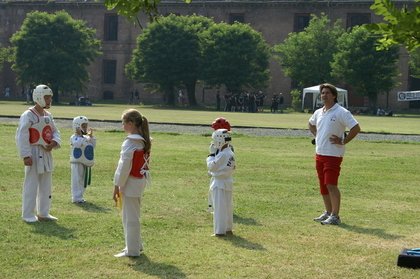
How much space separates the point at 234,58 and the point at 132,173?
59312 mm

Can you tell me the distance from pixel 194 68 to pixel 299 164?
50436 mm

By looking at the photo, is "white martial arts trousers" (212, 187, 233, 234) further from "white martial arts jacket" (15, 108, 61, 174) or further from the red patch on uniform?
the red patch on uniform

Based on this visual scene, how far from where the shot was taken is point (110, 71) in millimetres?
84500

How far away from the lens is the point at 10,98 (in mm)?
84000

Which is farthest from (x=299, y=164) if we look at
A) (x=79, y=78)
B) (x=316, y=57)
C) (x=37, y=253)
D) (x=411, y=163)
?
(x=79, y=78)

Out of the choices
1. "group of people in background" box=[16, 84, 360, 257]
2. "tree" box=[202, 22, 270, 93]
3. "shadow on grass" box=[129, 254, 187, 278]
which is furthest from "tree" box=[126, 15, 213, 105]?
"shadow on grass" box=[129, 254, 187, 278]

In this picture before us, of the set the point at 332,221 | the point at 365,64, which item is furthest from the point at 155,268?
the point at 365,64

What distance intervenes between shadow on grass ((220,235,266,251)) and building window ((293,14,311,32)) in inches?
2685

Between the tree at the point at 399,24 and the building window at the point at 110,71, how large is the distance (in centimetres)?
7768

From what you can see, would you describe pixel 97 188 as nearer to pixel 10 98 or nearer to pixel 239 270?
pixel 239 270

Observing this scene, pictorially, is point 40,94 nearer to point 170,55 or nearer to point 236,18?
point 170,55

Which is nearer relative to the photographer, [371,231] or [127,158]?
[127,158]

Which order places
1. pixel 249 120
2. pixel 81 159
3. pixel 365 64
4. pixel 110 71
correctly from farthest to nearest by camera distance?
pixel 110 71 → pixel 365 64 → pixel 249 120 → pixel 81 159

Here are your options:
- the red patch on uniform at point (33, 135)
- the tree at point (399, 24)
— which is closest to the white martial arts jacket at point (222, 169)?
the red patch on uniform at point (33, 135)
